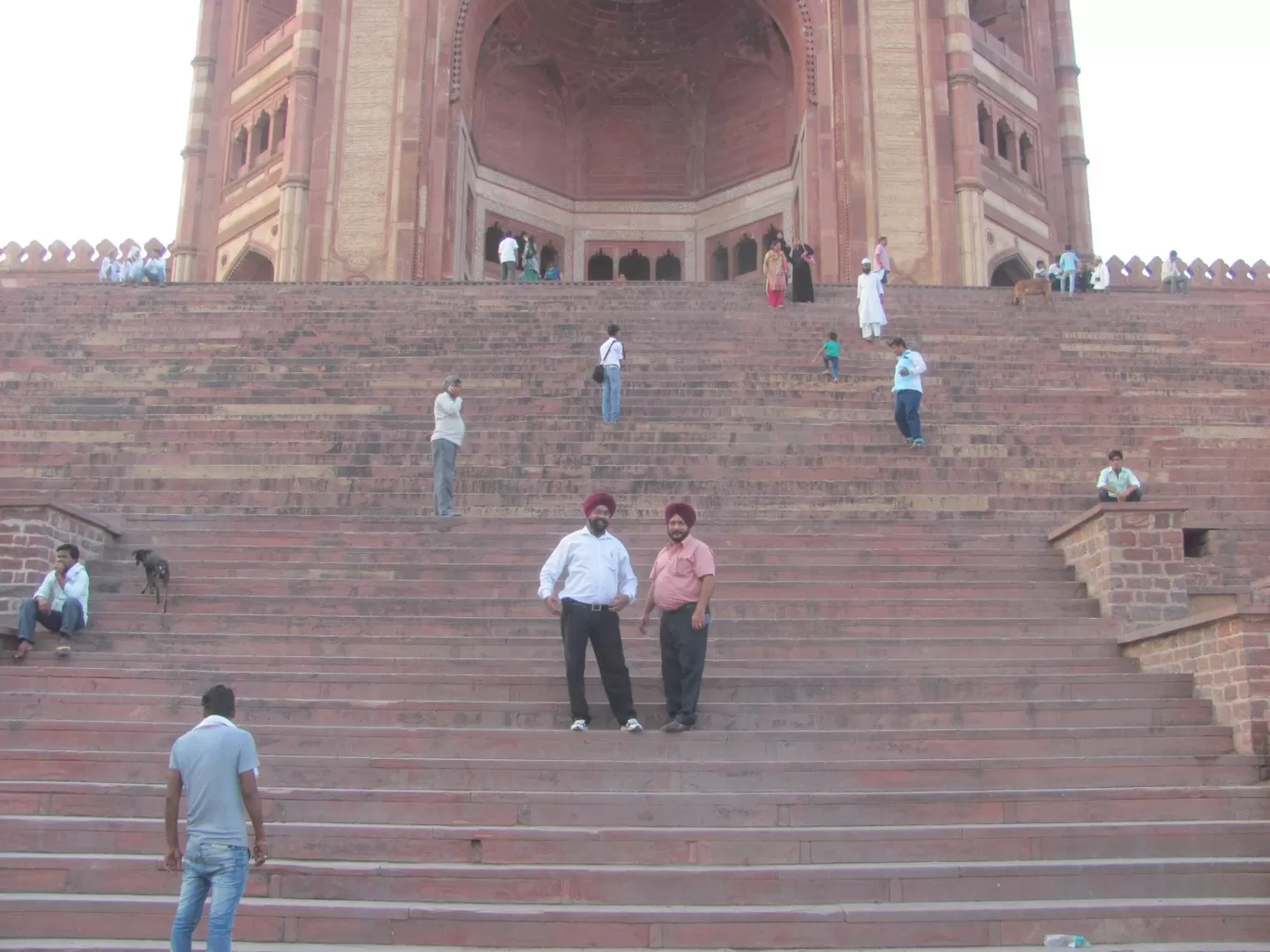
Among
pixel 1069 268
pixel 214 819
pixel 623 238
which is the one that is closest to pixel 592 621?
pixel 214 819

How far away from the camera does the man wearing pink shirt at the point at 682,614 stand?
6.71 metres

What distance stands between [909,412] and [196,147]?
22.8m

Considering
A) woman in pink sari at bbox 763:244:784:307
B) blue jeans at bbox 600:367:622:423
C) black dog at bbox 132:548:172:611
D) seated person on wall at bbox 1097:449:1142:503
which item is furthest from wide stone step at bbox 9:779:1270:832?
woman in pink sari at bbox 763:244:784:307

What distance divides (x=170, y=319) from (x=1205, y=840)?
44.9 feet

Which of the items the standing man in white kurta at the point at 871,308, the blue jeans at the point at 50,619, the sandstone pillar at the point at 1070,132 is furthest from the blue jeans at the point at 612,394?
the sandstone pillar at the point at 1070,132

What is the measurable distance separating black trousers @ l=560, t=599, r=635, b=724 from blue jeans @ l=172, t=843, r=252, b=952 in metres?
2.47

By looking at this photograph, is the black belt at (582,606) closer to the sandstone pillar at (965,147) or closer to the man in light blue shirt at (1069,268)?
the man in light blue shirt at (1069,268)

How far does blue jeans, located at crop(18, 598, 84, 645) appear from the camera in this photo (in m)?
7.98

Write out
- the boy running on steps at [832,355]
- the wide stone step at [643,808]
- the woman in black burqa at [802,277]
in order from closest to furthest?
1. the wide stone step at [643,808]
2. the boy running on steps at [832,355]
3. the woman in black burqa at [802,277]

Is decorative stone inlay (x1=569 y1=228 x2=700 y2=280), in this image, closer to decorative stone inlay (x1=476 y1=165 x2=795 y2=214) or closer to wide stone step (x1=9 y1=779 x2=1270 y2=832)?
decorative stone inlay (x1=476 y1=165 x2=795 y2=214)

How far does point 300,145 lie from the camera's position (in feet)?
84.0

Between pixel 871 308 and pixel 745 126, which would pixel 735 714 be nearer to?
pixel 871 308

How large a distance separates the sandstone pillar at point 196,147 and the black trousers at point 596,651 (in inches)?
945

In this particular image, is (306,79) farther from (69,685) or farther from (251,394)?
(69,685)
